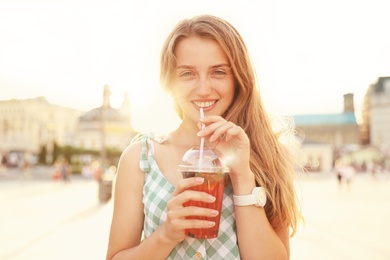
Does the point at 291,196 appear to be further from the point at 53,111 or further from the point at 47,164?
the point at 53,111

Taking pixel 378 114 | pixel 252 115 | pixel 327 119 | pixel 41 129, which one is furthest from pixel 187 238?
pixel 378 114

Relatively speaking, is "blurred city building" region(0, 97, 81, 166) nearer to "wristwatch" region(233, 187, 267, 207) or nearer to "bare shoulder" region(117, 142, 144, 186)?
"bare shoulder" region(117, 142, 144, 186)

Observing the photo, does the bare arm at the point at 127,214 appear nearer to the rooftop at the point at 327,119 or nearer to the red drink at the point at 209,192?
the red drink at the point at 209,192

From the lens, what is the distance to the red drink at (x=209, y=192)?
62.2 inches

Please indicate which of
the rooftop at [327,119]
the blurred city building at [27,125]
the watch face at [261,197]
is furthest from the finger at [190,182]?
the rooftop at [327,119]

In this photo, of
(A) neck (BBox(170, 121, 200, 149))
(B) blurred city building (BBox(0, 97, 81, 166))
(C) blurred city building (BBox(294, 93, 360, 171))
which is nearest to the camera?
(A) neck (BBox(170, 121, 200, 149))

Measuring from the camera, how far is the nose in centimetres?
171

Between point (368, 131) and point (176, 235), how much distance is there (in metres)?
101

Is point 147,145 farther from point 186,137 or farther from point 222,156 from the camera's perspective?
point 222,156

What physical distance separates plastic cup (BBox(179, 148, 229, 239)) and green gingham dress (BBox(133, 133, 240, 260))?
11 centimetres

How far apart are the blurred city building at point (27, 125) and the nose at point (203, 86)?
163 ft

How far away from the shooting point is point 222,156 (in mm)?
1726

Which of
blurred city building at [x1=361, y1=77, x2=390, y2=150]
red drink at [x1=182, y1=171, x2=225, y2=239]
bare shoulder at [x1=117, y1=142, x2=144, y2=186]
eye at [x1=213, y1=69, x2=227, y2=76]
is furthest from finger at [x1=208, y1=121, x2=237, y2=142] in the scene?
blurred city building at [x1=361, y1=77, x2=390, y2=150]

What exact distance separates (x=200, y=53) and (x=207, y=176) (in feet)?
1.41
